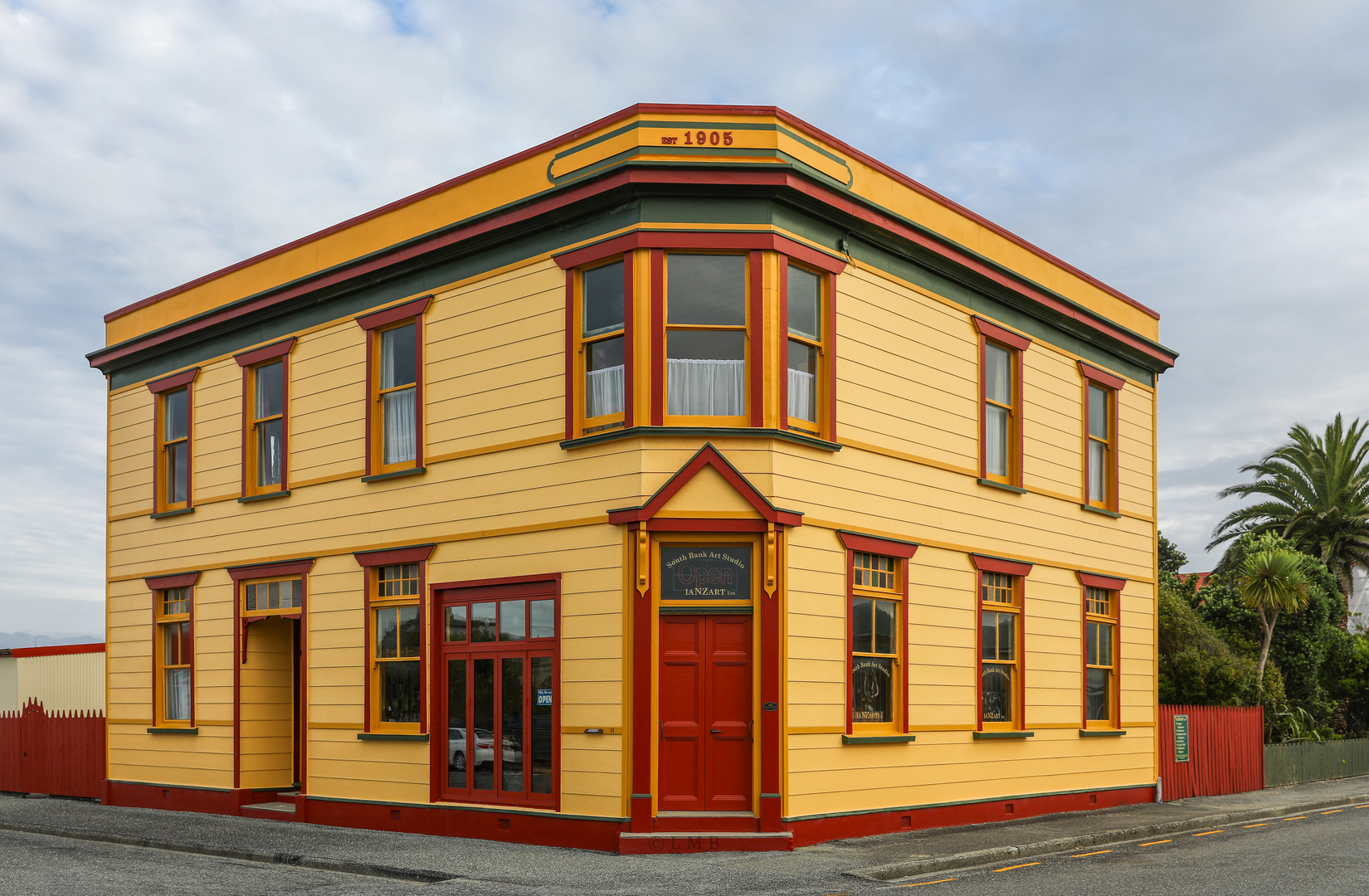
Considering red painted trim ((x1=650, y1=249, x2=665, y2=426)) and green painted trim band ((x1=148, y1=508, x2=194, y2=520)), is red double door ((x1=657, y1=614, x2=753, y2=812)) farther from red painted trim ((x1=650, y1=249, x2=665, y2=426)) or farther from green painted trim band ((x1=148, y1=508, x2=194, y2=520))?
green painted trim band ((x1=148, y1=508, x2=194, y2=520))

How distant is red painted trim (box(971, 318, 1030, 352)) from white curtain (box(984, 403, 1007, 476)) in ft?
3.20

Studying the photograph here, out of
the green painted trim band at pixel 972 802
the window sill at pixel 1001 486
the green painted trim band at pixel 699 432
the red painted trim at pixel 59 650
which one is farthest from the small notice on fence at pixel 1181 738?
the red painted trim at pixel 59 650

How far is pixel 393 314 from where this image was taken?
18000 millimetres

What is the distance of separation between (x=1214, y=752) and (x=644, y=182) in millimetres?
16186

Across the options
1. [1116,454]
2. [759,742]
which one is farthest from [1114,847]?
[1116,454]

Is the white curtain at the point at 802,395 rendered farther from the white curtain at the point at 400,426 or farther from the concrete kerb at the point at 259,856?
the concrete kerb at the point at 259,856

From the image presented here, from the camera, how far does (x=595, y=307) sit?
15.7 metres

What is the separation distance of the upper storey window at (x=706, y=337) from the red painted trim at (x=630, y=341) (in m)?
0.40

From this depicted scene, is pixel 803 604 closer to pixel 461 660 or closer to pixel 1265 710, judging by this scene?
pixel 461 660

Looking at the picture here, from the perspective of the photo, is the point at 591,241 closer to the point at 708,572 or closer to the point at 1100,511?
the point at 708,572

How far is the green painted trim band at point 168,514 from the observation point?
840 inches

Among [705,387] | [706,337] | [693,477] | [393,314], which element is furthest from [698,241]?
[393,314]

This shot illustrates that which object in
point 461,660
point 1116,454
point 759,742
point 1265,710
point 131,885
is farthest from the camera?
point 1265,710

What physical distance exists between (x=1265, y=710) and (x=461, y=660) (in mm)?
20562
